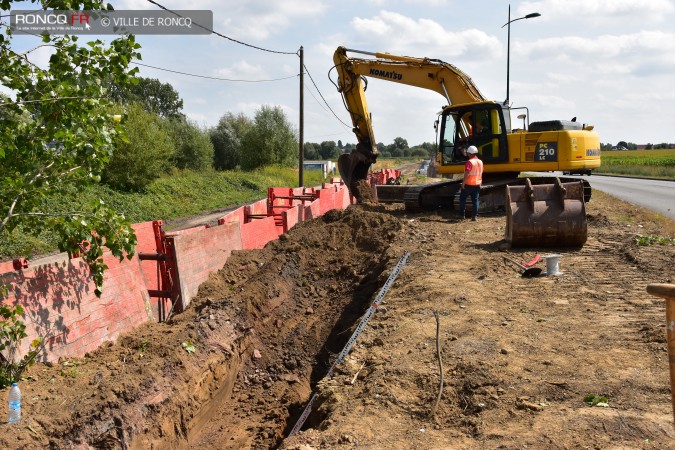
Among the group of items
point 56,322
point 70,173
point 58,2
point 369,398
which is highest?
point 58,2

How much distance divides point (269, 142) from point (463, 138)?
3138cm

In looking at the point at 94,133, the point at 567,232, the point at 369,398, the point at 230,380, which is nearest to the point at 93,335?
the point at 230,380

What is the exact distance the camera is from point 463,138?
15.3 metres

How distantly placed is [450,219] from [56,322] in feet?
33.4

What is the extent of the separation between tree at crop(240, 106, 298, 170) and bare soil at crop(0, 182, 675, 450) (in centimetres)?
3606

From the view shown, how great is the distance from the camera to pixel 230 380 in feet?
22.7

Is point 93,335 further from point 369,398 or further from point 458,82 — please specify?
point 458,82

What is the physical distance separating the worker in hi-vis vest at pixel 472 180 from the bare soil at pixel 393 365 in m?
3.34

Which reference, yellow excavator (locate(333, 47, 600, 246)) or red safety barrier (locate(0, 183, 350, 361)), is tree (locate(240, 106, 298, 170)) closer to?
yellow excavator (locate(333, 47, 600, 246))

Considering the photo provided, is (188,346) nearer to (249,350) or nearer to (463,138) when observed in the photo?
(249,350)

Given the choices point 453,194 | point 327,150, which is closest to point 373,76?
point 453,194

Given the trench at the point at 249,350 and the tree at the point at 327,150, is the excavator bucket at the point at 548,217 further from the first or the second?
the tree at the point at 327,150

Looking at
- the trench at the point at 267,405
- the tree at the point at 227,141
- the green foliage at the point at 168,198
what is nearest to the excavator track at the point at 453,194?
the trench at the point at 267,405

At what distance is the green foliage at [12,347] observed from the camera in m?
4.92
